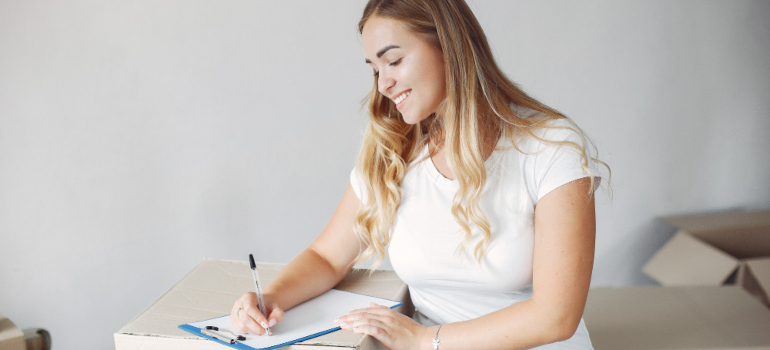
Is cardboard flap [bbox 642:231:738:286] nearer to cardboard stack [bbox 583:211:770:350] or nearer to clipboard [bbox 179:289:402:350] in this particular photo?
cardboard stack [bbox 583:211:770:350]

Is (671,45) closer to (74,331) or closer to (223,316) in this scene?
(223,316)

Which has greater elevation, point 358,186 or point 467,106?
point 467,106

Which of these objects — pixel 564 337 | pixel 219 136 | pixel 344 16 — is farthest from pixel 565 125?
pixel 219 136

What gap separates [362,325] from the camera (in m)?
0.88

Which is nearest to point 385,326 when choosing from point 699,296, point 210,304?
point 210,304

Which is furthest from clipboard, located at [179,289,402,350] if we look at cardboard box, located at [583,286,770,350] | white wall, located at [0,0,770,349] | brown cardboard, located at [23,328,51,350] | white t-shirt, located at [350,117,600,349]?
brown cardboard, located at [23,328,51,350]

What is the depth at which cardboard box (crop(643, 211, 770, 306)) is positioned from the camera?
1637 mm

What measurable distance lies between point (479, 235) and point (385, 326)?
9.3 inches

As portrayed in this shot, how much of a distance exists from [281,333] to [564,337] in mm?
454

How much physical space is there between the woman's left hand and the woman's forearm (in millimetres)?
153

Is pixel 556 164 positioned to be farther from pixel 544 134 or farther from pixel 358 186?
pixel 358 186

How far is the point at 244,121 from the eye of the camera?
1878mm

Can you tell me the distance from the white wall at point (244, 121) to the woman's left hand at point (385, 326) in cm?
103

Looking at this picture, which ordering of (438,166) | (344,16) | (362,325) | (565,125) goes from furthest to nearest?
1. (344,16)
2. (438,166)
3. (565,125)
4. (362,325)
